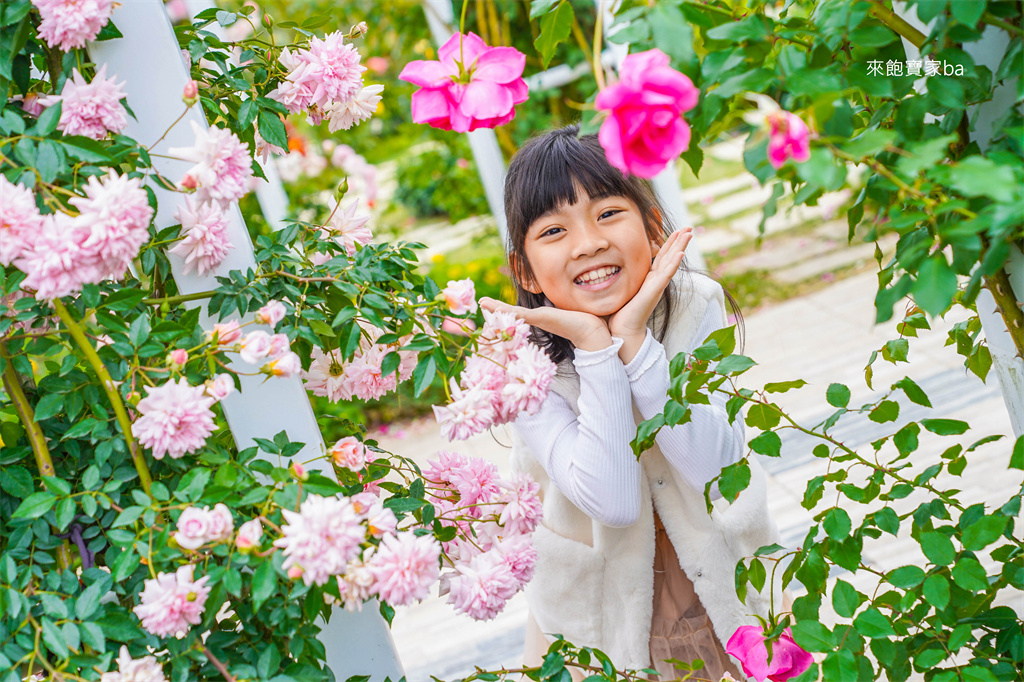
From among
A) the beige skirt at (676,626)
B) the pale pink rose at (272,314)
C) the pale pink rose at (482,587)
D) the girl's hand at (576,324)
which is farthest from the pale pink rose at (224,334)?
the beige skirt at (676,626)

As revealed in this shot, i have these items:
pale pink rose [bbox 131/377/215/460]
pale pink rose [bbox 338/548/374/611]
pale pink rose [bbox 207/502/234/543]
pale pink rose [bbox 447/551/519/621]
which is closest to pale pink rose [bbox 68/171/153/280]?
pale pink rose [bbox 131/377/215/460]

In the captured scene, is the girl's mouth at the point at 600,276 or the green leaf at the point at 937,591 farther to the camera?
the girl's mouth at the point at 600,276

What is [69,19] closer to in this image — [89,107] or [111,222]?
[89,107]

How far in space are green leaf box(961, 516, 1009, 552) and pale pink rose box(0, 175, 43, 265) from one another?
34.4 inches

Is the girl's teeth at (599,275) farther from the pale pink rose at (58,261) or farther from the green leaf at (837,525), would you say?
the pale pink rose at (58,261)

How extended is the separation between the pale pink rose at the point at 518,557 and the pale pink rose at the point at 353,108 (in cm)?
52

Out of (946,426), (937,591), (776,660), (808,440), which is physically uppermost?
(946,426)

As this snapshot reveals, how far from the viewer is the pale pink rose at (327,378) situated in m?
1.07

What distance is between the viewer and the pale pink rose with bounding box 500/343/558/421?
885 millimetres

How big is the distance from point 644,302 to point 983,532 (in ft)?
1.77

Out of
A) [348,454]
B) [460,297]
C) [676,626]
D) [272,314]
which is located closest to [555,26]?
[460,297]

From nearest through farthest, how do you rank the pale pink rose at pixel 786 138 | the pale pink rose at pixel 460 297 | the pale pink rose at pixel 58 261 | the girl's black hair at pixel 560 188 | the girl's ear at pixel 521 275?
the pale pink rose at pixel 786 138 → the pale pink rose at pixel 58 261 → the pale pink rose at pixel 460 297 → the girl's black hair at pixel 560 188 → the girl's ear at pixel 521 275

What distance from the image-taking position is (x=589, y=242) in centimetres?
125

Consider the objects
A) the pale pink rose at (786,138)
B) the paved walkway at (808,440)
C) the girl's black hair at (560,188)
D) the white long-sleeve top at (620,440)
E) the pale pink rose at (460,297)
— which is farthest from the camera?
the paved walkway at (808,440)
